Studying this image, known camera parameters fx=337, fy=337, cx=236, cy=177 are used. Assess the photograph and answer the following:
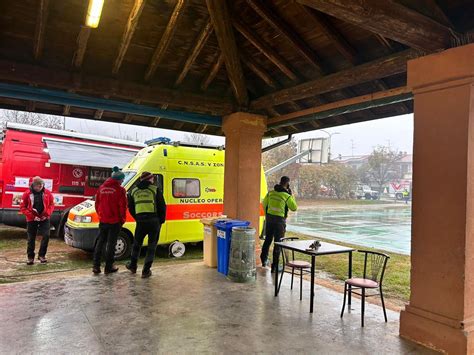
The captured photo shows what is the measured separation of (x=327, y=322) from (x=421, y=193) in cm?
191

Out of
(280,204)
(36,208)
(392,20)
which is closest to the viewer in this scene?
(392,20)

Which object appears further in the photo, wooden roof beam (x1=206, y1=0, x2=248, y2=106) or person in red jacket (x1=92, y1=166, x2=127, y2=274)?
person in red jacket (x1=92, y1=166, x2=127, y2=274)

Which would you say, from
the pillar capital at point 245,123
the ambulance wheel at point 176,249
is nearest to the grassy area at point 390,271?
the ambulance wheel at point 176,249

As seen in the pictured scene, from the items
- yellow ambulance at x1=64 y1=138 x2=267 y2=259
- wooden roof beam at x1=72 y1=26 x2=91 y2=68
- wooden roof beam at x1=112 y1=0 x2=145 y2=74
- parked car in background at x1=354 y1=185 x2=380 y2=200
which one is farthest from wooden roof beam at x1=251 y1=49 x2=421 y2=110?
parked car in background at x1=354 y1=185 x2=380 y2=200

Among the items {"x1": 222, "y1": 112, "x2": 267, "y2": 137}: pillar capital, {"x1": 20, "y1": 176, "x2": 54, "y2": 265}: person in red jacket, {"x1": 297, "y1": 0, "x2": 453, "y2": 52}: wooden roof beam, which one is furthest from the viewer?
{"x1": 20, "y1": 176, "x2": 54, "y2": 265}: person in red jacket

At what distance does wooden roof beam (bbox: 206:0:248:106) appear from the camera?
182 inches

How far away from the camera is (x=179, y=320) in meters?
4.07

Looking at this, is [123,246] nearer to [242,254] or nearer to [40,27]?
[242,254]

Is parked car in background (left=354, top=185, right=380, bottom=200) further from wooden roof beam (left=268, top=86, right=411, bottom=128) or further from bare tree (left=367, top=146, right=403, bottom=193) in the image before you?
wooden roof beam (left=268, top=86, right=411, bottom=128)

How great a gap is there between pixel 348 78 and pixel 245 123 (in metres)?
2.34

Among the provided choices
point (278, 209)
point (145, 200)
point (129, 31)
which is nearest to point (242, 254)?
point (278, 209)

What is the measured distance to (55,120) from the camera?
27.2 meters

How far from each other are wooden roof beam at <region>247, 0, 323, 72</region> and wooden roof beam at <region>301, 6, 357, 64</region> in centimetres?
44

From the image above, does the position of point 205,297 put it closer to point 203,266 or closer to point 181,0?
point 203,266
